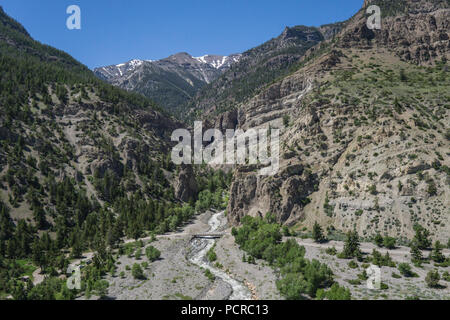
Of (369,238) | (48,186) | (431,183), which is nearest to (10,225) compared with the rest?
(48,186)

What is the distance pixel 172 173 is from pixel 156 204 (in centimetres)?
3467

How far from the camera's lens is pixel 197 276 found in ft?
188

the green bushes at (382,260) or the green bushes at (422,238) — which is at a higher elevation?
the green bushes at (422,238)

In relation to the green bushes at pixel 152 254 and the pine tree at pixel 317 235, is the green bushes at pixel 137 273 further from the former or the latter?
the pine tree at pixel 317 235

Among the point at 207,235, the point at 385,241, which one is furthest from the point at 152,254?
the point at 385,241

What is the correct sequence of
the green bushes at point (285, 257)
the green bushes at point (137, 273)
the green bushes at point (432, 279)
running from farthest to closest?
the green bushes at point (137, 273) < the green bushes at point (285, 257) < the green bushes at point (432, 279)

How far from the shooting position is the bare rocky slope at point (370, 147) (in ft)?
201

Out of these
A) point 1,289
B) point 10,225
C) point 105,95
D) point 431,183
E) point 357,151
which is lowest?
point 1,289

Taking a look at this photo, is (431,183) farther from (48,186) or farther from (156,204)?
(48,186)

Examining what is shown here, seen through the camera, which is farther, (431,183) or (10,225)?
(10,225)

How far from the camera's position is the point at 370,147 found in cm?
7256

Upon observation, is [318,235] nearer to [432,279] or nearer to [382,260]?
[382,260]

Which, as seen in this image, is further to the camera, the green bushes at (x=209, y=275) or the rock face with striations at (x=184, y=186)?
the rock face with striations at (x=184, y=186)

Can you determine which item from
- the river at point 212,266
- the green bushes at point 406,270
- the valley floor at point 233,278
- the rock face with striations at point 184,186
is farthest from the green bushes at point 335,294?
the rock face with striations at point 184,186
